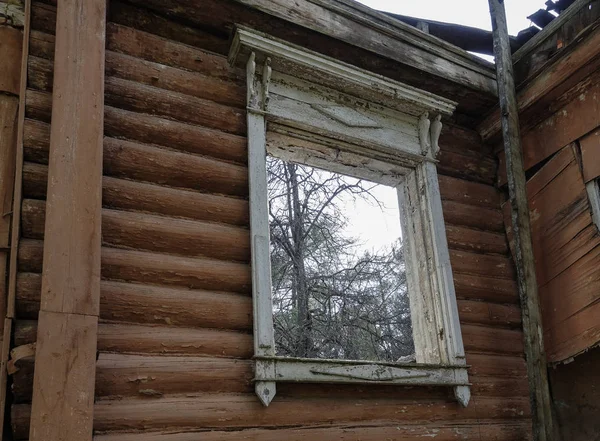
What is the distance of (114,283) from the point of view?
8.44 feet

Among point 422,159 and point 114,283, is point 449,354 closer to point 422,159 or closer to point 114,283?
point 422,159

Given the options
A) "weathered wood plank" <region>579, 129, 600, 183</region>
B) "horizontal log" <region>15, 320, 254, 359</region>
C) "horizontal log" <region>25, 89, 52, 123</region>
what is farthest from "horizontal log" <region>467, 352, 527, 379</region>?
"horizontal log" <region>25, 89, 52, 123</region>

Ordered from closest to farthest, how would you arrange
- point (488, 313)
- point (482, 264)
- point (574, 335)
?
→ 1. point (574, 335)
2. point (488, 313)
3. point (482, 264)

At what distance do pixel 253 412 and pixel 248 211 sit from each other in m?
1.02

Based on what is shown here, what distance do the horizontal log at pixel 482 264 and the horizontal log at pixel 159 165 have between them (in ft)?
5.05

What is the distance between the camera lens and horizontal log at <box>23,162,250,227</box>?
2.52 meters

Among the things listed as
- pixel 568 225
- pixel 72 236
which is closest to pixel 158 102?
pixel 72 236

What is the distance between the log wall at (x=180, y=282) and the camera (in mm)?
2453

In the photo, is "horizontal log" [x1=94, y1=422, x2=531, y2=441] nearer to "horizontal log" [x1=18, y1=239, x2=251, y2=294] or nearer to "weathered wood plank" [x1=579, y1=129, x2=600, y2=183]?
"horizontal log" [x1=18, y1=239, x2=251, y2=294]

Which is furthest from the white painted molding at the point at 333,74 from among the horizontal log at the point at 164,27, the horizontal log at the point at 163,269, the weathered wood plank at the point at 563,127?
the horizontal log at the point at 163,269

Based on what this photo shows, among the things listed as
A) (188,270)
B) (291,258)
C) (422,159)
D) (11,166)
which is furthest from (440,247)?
(291,258)

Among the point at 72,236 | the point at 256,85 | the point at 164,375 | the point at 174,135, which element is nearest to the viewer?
the point at 72,236

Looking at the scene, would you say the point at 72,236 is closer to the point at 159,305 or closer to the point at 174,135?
the point at 159,305

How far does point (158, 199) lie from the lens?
2.81 metres
